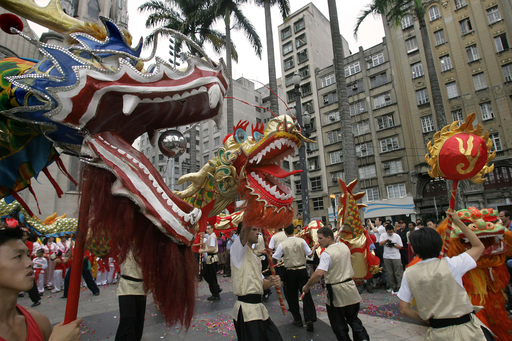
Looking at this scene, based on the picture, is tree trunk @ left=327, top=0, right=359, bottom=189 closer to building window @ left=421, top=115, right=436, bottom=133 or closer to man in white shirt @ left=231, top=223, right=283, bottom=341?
man in white shirt @ left=231, top=223, right=283, bottom=341

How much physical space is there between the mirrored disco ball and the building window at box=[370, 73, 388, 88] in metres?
29.5

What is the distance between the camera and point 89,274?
7.88 m

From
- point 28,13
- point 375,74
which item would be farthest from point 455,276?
point 375,74

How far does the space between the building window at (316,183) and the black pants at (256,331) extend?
2812cm

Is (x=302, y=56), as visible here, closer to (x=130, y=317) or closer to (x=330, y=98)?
(x=330, y=98)

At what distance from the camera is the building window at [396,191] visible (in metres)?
25.1

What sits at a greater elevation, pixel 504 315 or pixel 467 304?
pixel 467 304

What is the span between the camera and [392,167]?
26109 millimetres

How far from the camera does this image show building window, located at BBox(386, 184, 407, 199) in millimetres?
25128

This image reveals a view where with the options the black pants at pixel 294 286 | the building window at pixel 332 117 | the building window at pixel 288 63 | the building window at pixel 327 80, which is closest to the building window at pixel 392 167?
the building window at pixel 332 117

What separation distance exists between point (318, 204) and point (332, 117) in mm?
9198

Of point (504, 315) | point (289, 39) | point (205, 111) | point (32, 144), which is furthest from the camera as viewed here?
point (289, 39)

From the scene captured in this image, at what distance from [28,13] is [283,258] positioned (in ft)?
16.6

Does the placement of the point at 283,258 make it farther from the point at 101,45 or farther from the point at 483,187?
the point at 483,187
